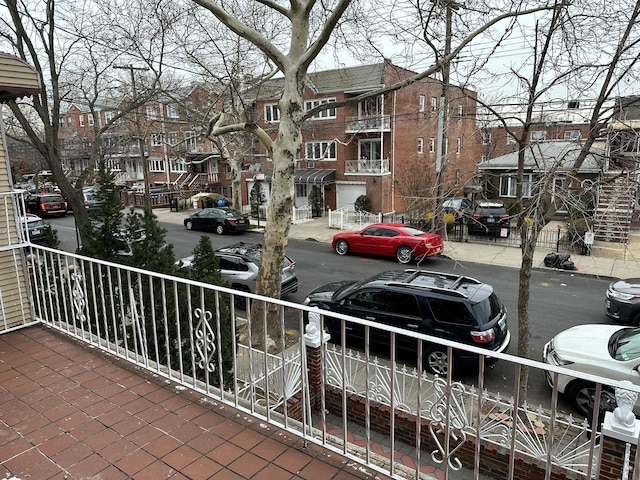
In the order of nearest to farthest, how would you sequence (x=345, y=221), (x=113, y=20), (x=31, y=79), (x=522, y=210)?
(x=31, y=79)
(x=522, y=210)
(x=113, y=20)
(x=345, y=221)

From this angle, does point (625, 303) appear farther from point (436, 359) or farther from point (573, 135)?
point (436, 359)

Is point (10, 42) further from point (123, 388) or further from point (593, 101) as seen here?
point (593, 101)

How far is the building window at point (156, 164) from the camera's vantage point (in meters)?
44.2

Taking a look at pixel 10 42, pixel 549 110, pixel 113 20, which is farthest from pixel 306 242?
pixel 549 110

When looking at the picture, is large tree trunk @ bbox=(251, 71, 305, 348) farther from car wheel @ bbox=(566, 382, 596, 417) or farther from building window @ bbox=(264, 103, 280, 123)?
building window @ bbox=(264, 103, 280, 123)

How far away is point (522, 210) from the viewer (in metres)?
7.07

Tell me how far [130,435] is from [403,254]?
47.4 feet

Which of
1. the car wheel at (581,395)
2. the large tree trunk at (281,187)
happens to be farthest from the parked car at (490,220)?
the car wheel at (581,395)

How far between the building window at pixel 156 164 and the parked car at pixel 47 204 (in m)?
13.3

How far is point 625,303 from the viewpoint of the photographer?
396 inches

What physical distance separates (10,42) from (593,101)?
14.7 meters

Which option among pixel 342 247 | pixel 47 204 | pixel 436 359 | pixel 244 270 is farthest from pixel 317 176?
pixel 436 359

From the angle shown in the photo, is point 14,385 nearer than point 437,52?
Yes

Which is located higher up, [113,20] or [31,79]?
[113,20]
